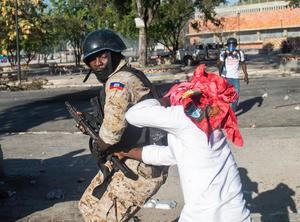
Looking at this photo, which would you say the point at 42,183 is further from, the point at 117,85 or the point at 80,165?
the point at 117,85

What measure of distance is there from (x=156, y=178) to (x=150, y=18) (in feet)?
91.2

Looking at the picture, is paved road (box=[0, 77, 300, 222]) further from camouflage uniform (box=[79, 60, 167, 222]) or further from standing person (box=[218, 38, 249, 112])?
camouflage uniform (box=[79, 60, 167, 222])

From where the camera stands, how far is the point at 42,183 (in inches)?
269

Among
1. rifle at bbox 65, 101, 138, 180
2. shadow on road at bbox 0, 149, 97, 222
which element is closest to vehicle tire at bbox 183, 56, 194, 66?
shadow on road at bbox 0, 149, 97, 222

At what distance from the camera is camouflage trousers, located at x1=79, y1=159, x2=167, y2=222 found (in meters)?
3.36

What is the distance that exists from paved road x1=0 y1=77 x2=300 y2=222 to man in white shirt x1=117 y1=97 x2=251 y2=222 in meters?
2.55

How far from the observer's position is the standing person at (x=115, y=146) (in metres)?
3.30

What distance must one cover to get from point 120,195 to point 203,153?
34.3 inches

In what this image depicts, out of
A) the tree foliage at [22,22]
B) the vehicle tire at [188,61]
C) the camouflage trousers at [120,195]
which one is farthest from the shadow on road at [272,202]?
the vehicle tire at [188,61]

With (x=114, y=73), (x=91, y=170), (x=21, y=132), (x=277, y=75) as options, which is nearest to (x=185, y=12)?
(x=277, y=75)

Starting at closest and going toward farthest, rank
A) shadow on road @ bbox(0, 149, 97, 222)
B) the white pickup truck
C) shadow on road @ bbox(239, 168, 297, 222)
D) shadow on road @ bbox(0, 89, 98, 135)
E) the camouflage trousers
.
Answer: the camouflage trousers
shadow on road @ bbox(239, 168, 297, 222)
shadow on road @ bbox(0, 149, 97, 222)
shadow on road @ bbox(0, 89, 98, 135)
the white pickup truck

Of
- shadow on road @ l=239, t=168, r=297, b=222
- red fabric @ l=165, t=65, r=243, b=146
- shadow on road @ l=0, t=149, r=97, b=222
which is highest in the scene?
red fabric @ l=165, t=65, r=243, b=146

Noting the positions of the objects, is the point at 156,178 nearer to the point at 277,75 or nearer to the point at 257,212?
the point at 257,212

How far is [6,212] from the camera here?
576 centimetres
